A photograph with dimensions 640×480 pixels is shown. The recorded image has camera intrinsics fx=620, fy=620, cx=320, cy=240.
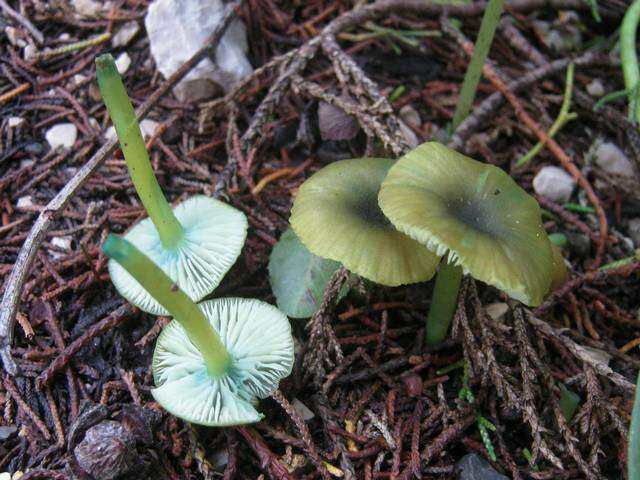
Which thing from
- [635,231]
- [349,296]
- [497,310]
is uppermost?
[349,296]

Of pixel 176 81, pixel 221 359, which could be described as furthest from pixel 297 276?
pixel 176 81

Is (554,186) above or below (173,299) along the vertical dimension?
below

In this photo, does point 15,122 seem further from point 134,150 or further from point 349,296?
point 349,296

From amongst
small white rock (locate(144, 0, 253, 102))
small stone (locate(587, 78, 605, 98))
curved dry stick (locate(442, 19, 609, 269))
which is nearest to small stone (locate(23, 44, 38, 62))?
small white rock (locate(144, 0, 253, 102))

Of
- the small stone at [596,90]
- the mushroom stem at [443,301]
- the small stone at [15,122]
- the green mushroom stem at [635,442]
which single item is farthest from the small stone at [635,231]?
the small stone at [15,122]

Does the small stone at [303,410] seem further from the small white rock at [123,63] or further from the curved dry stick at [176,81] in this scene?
the small white rock at [123,63]

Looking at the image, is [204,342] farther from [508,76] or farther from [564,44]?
[564,44]
